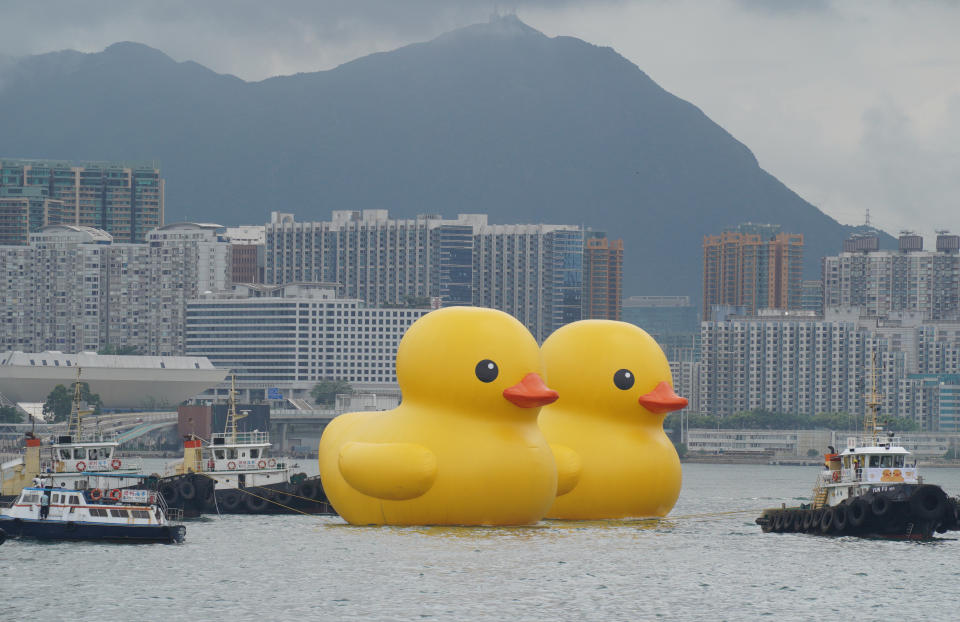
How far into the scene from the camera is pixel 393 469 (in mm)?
49125

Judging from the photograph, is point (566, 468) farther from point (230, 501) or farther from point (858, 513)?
point (230, 501)

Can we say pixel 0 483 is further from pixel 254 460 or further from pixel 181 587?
pixel 181 587

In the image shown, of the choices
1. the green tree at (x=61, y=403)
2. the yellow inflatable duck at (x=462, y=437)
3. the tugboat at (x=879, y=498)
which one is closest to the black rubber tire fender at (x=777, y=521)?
the tugboat at (x=879, y=498)

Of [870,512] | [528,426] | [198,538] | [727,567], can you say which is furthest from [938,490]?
[198,538]

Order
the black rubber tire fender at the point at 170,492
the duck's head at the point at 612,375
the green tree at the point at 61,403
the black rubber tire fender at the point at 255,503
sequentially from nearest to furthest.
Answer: the duck's head at the point at 612,375 → the black rubber tire fender at the point at 170,492 → the black rubber tire fender at the point at 255,503 → the green tree at the point at 61,403

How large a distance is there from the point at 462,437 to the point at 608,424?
643 cm

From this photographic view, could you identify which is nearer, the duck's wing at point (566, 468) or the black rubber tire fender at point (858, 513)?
the duck's wing at point (566, 468)

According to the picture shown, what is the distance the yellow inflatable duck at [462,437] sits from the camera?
161 feet

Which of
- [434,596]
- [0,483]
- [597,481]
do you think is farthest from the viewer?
[0,483]

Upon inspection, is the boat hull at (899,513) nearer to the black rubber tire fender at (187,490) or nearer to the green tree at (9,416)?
the black rubber tire fender at (187,490)

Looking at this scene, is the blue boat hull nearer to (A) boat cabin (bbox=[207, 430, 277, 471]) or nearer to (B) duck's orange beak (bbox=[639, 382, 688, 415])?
(B) duck's orange beak (bbox=[639, 382, 688, 415])

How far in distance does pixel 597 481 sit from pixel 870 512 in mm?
7940

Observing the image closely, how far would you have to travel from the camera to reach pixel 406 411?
5059cm

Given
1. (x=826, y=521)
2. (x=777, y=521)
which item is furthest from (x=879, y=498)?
(x=777, y=521)
